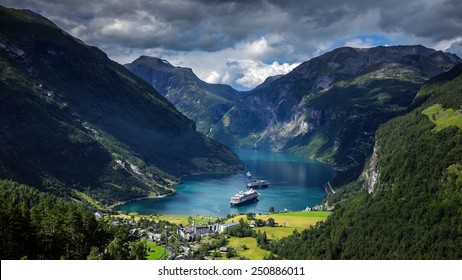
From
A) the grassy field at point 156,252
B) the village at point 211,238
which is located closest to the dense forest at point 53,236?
the village at point 211,238

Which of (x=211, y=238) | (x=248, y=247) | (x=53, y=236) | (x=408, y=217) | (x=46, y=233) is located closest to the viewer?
(x=46, y=233)

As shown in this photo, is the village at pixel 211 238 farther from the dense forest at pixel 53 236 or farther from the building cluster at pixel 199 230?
the dense forest at pixel 53 236

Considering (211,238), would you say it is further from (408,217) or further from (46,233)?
(46,233)

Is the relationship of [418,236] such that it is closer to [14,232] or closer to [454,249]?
[454,249]

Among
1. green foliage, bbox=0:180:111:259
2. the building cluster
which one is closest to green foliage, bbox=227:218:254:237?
the building cluster

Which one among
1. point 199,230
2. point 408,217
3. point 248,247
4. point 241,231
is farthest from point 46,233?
point 199,230

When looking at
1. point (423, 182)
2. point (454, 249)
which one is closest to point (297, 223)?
point (423, 182)
